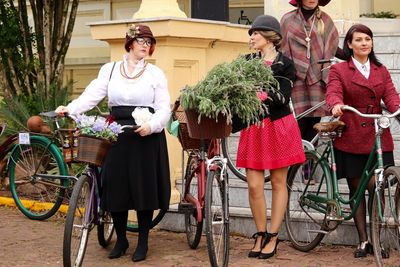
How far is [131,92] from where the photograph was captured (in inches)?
297

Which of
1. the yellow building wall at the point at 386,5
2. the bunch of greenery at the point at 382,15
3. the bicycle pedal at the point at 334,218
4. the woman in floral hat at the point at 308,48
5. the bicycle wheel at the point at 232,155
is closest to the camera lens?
the bicycle pedal at the point at 334,218

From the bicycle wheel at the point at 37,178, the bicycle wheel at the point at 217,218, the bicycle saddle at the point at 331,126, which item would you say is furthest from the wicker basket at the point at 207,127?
the bicycle wheel at the point at 37,178

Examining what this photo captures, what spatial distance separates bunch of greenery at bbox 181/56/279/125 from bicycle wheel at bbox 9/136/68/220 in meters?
2.76

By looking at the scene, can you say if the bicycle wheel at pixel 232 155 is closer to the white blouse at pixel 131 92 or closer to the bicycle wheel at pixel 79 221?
the white blouse at pixel 131 92

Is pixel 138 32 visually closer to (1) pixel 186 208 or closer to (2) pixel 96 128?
(2) pixel 96 128

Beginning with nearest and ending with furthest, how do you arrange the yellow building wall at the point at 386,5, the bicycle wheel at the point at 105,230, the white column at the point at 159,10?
the bicycle wheel at the point at 105,230 < the white column at the point at 159,10 < the yellow building wall at the point at 386,5

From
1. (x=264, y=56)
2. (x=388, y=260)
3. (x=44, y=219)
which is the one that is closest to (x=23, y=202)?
(x=44, y=219)

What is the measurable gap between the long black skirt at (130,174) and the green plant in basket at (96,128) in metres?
0.29

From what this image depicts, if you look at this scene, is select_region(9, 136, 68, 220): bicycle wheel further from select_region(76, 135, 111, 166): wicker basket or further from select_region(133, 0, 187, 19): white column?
select_region(76, 135, 111, 166): wicker basket

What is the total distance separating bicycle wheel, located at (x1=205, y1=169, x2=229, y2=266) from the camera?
7.01 m

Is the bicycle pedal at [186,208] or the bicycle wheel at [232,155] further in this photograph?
the bicycle wheel at [232,155]

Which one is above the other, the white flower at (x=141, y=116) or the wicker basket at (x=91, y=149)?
the white flower at (x=141, y=116)

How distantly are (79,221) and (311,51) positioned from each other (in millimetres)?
2591

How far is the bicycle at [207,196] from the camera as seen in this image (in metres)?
7.09
